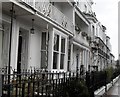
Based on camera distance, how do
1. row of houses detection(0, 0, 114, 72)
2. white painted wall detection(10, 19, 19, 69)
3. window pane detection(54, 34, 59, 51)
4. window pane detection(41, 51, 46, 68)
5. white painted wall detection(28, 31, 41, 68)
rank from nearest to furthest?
row of houses detection(0, 0, 114, 72), white painted wall detection(10, 19, 19, 69), white painted wall detection(28, 31, 41, 68), window pane detection(41, 51, 46, 68), window pane detection(54, 34, 59, 51)

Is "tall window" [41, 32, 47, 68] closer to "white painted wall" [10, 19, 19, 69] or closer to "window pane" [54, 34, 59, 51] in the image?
"window pane" [54, 34, 59, 51]

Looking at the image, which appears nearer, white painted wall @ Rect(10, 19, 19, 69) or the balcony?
the balcony

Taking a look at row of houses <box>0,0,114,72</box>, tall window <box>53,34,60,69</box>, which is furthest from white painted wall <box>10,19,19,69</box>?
tall window <box>53,34,60,69</box>

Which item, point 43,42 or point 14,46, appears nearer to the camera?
point 14,46

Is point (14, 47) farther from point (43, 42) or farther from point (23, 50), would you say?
point (43, 42)

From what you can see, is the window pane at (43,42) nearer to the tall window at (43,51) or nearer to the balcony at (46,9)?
the tall window at (43,51)

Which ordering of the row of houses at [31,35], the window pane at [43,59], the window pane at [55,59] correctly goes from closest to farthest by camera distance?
the row of houses at [31,35] → the window pane at [43,59] → the window pane at [55,59]

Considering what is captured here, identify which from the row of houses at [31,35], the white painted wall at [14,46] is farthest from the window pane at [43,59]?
the white painted wall at [14,46]

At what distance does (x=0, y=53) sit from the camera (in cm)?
1040

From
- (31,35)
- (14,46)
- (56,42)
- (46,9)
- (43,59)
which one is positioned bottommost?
(43,59)

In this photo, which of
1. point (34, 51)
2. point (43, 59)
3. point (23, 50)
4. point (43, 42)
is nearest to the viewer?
point (23, 50)

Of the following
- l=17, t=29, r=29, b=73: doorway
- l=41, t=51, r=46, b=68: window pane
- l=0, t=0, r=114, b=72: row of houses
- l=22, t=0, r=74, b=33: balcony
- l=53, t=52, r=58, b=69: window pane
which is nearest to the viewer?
l=0, t=0, r=114, b=72: row of houses

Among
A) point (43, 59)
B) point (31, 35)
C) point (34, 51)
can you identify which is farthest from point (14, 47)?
point (43, 59)

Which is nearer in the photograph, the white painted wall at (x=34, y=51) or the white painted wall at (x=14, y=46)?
the white painted wall at (x=14, y=46)
